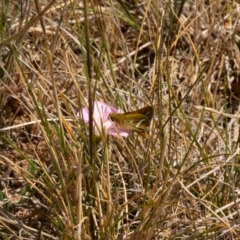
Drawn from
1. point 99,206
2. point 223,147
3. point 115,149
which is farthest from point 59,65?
point 99,206

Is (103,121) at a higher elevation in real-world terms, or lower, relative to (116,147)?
higher

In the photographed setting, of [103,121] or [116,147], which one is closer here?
[103,121]

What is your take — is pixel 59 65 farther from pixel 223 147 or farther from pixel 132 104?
pixel 223 147

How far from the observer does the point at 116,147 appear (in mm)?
1412

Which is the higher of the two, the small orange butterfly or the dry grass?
the small orange butterfly

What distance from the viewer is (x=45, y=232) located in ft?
4.24

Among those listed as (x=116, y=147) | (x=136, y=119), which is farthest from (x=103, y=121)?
(x=116, y=147)

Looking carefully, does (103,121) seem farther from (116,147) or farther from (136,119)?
(116,147)

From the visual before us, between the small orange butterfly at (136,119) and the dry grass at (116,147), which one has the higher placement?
the small orange butterfly at (136,119)

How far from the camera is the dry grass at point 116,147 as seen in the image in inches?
45.1

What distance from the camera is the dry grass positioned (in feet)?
3.76

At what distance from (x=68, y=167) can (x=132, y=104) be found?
38 centimetres

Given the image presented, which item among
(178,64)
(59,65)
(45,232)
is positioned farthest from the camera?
(178,64)

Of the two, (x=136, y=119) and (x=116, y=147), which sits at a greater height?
(x=136, y=119)
